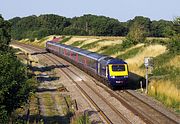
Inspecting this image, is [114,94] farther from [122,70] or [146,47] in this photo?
[146,47]

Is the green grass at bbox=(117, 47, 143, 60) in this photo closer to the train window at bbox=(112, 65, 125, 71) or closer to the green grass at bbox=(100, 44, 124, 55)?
the green grass at bbox=(100, 44, 124, 55)

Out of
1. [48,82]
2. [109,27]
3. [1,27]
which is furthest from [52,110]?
[109,27]

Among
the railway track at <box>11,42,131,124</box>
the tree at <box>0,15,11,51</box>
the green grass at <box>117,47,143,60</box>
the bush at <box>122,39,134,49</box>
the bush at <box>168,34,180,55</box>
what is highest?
the tree at <box>0,15,11,51</box>

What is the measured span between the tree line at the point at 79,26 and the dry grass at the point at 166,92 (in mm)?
89881

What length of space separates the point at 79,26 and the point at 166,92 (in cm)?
15101

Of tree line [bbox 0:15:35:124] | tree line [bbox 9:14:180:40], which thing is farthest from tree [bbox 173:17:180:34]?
tree line [bbox 9:14:180:40]

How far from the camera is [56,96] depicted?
3109 centimetres

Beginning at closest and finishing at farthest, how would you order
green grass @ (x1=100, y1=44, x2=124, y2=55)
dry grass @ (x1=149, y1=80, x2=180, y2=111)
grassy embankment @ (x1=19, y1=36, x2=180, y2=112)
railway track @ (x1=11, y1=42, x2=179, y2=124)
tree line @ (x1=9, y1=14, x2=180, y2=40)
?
1. railway track @ (x1=11, y1=42, x2=179, y2=124)
2. dry grass @ (x1=149, y1=80, x2=180, y2=111)
3. grassy embankment @ (x1=19, y1=36, x2=180, y2=112)
4. green grass @ (x1=100, y1=44, x2=124, y2=55)
5. tree line @ (x1=9, y1=14, x2=180, y2=40)

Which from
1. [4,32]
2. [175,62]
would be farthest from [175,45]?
[4,32]

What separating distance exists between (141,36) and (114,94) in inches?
1371

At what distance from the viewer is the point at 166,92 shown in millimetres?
30234

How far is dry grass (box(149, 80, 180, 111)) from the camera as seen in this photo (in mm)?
27497

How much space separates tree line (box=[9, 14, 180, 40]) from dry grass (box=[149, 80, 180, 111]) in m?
89.9

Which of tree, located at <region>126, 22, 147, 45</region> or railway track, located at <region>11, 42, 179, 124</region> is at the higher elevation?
tree, located at <region>126, 22, 147, 45</region>
